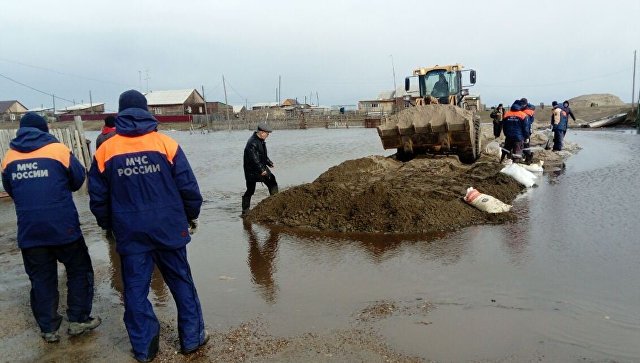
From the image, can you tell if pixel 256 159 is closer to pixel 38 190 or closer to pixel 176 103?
pixel 38 190

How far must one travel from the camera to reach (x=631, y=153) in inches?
587

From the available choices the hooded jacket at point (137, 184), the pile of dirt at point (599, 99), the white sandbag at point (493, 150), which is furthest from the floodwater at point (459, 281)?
the pile of dirt at point (599, 99)

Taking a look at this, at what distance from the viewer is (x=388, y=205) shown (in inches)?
267

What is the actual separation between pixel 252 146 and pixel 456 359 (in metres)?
5.38

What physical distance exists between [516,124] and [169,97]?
72.4 metres

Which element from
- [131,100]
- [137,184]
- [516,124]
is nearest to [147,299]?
[137,184]

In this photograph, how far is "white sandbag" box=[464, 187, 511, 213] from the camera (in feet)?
22.9

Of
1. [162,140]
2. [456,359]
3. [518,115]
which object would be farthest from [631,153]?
[162,140]

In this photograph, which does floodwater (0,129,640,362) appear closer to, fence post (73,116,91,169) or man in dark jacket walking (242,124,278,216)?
man in dark jacket walking (242,124,278,216)

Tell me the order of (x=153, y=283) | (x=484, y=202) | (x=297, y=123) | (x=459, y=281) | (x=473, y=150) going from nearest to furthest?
(x=459, y=281) < (x=153, y=283) < (x=484, y=202) < (x=473, y=150) < (x=297, y=123)

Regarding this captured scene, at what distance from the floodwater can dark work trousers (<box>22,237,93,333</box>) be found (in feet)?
2.67

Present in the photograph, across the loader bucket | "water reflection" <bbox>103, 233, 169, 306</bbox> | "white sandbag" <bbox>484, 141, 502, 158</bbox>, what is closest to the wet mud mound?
the loader bucket

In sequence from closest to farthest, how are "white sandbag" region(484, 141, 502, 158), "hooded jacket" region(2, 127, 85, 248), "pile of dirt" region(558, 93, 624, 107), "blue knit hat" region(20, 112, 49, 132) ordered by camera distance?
"hooded jacket" region(2, 127, 85, 248) < "blue knit hat" region(20, 112, 49, 132) < "white sandbag" region(484, 141, 502, 158) < "pile of dirt" region(558, 93, 624, 107)

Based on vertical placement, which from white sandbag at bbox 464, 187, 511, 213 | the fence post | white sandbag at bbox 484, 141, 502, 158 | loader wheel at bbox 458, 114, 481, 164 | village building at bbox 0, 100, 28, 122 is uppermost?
village building at bbox 0, 100, 28, 122
